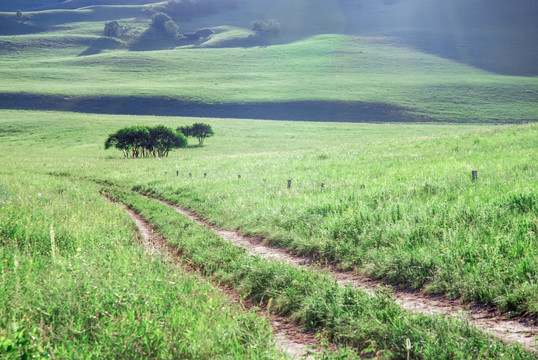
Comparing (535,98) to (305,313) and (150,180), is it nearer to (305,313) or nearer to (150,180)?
(150,180)

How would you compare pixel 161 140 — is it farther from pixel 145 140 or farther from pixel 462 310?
pixel 462 310

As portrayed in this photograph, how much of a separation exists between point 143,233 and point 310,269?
20.8 feet

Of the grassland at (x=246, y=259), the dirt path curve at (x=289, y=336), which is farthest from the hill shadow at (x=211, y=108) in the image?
the dirt path curve at (x=289, y=336)

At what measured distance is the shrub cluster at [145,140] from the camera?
A: 1909 inches

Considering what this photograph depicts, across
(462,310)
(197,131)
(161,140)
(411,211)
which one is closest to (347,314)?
(462,310)

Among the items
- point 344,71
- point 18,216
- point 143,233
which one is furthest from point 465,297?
point 344,71

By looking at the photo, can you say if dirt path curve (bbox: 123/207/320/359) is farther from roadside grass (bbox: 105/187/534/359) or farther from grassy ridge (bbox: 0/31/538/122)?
grassy ridge (bbox: 0/31/538/122)

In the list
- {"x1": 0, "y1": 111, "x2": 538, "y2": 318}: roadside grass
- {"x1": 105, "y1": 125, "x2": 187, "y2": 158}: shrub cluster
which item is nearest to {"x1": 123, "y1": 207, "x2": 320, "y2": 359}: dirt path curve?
{"x1": 0, "y1": 111, "x2": 538, "y2": 318}: roadside grass

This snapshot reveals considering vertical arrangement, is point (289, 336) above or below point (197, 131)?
below

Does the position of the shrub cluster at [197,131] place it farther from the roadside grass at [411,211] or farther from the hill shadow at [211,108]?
the roadside grass at [411,211]

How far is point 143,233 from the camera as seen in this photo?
1225cm

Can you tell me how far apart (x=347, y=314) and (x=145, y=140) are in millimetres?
47953

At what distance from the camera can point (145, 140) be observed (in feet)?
165

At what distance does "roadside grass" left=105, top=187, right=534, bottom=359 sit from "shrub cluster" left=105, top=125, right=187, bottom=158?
42.4 meters
